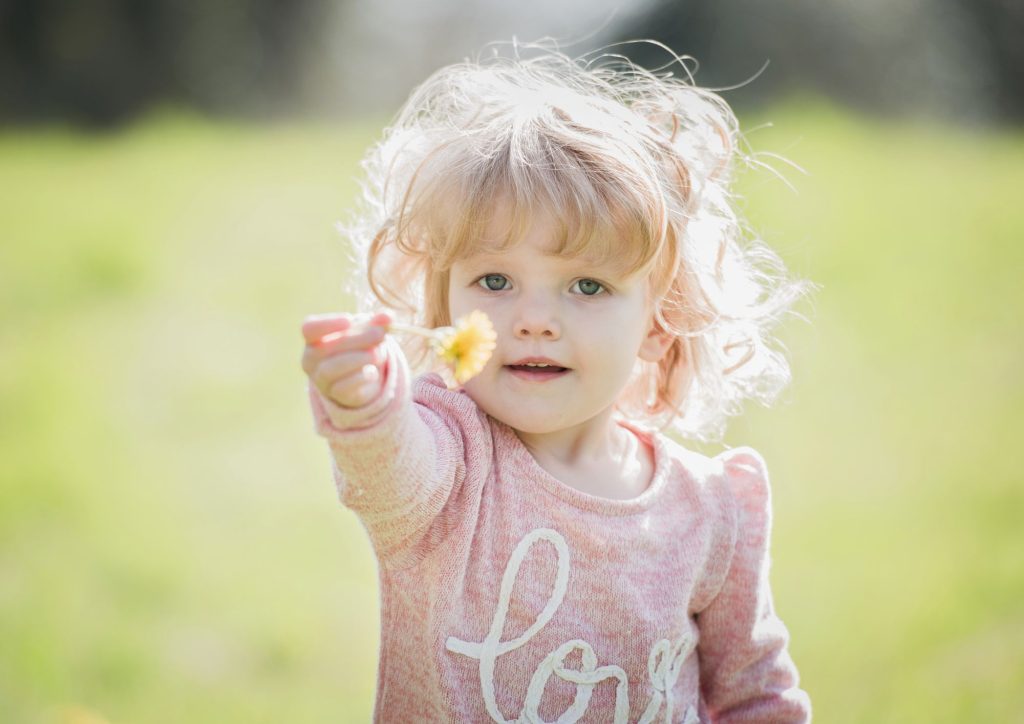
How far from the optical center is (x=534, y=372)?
1631 mm

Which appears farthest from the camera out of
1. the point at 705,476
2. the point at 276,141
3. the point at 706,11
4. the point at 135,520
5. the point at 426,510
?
the point at 706,11

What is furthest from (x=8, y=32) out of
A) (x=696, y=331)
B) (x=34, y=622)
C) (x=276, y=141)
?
(x=696, y=331)

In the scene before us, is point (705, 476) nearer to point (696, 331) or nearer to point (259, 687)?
point (696, 331)

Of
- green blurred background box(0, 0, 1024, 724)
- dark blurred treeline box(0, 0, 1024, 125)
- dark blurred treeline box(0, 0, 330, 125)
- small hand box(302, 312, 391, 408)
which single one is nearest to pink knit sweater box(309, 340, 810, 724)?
small hand box(302, 312, 391, 408)

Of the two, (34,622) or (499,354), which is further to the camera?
(34,622)

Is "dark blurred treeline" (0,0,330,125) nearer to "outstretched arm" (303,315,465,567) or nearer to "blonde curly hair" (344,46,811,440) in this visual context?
"blonde curly hair" (344,46,811,440)

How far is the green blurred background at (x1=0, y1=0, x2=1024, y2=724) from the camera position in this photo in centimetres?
289

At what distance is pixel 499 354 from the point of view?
1605 millimetres

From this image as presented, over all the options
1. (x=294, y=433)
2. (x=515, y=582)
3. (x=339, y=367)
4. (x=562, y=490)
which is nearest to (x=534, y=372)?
(x=562, y=490)

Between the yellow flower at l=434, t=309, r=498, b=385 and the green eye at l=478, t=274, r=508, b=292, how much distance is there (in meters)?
0.25

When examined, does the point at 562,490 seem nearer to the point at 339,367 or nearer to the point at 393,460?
the point at 393,460

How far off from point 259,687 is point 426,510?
151 cm

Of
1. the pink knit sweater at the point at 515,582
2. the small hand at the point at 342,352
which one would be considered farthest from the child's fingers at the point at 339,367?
the pink knit sweater at the point at 515,582

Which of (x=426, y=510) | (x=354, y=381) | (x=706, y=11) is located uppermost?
(x=706, y=11)
